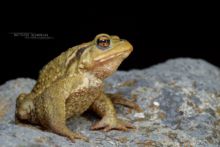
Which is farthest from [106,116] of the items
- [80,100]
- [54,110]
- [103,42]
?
[103,42]

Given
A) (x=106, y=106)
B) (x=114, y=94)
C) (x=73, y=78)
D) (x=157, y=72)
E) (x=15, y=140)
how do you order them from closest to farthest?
(x=15, y=140), (x=73, y=78), (x=106, y=106), (x=114, y=94), (x=157, y=72)

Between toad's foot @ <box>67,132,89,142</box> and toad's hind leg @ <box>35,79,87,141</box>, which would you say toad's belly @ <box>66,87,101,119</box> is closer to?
toad's hind leg @ <box>35,79,87,141</box>

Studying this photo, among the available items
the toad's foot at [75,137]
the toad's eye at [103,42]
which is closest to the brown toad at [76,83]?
the toad's eye at [103,42]

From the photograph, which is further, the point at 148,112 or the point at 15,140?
the point at 148,112

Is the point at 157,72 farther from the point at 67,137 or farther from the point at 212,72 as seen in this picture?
the point at 67,137

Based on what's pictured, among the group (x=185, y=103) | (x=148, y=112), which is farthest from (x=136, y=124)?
(x=185, y=103)

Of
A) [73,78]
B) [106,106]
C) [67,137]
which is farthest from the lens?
[106,106]
